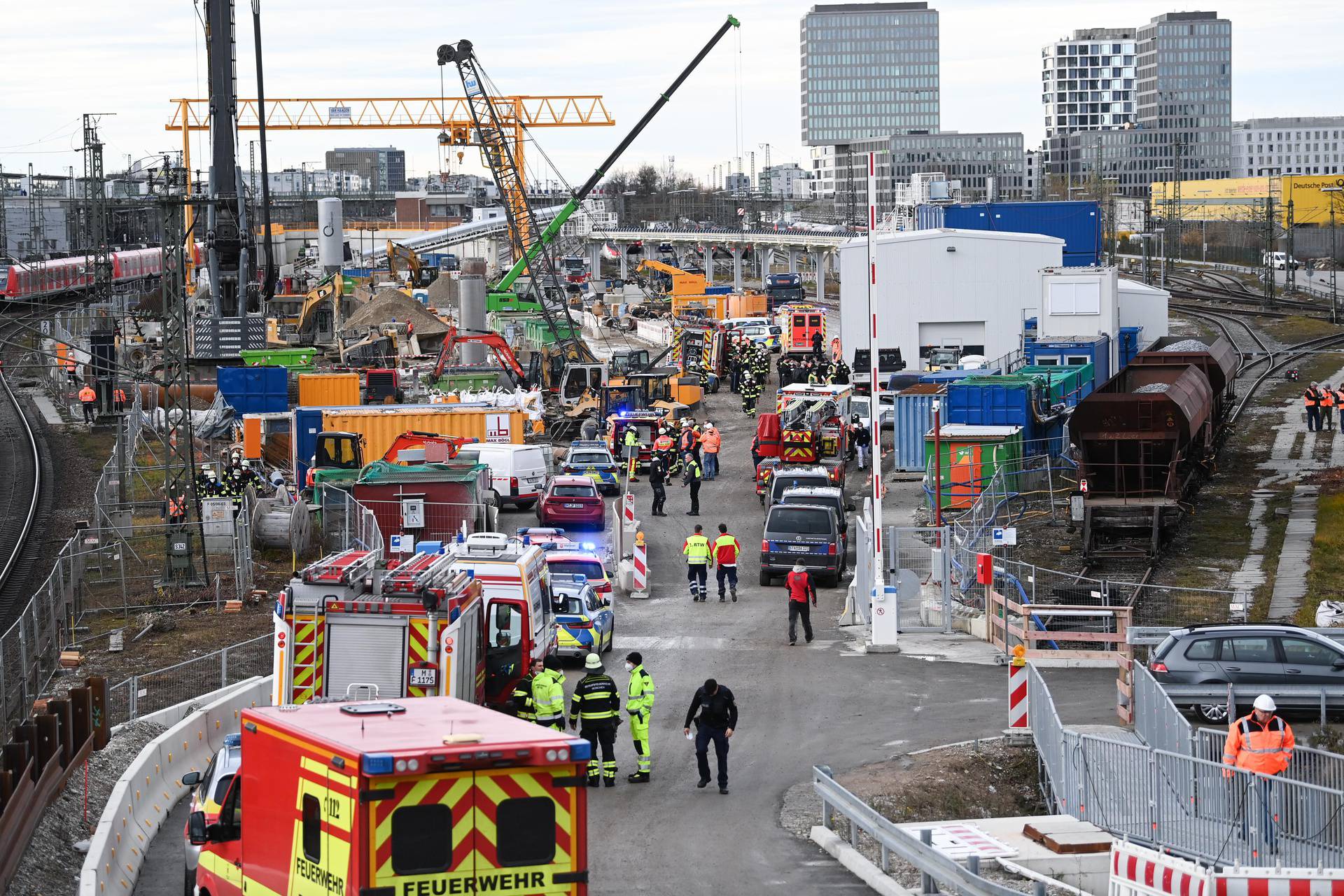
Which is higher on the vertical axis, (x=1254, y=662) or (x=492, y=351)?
(x=492, y=351)

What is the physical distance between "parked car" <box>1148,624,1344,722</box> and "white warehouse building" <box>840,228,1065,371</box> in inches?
1394

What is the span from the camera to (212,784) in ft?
43.8

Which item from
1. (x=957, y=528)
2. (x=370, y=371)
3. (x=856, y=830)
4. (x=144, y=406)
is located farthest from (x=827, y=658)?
(x=144, y=406)

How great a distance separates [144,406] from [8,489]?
14863mm

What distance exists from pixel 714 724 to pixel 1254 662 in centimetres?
636

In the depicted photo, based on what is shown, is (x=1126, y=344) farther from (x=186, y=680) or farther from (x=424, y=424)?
(x=186, y=680)

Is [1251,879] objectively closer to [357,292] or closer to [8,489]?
[8,489]

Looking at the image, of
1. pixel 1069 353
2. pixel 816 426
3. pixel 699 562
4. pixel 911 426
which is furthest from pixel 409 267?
pixel 699 562

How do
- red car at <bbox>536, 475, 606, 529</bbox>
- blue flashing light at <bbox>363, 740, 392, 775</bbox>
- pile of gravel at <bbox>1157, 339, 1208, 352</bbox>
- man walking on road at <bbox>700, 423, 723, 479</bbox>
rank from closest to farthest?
blue flashing light at <bbox>363, 740, 392, 775</bbox> < red car at <bbox>536, 475, 606, 529</bbox> < man walking on road at <bbox>700, 423, 723, 479</bbox> < pile of gravel at <bbox>1157, 339, 1208, 352</bbox>

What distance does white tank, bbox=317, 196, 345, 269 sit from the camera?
100 metres

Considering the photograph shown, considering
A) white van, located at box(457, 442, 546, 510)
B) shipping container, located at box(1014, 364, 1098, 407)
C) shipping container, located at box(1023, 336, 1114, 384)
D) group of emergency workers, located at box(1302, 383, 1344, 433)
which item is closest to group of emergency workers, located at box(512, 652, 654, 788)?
white van, located at box(457, 442, 546, 510)

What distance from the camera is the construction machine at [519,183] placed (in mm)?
75125

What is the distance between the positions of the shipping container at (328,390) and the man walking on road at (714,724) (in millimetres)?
33897

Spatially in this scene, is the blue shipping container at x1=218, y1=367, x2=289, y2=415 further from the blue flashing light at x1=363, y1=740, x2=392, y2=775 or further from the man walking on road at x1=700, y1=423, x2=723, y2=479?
the blue flashing light at x1=363, y1=740, x2=392, y2=775
